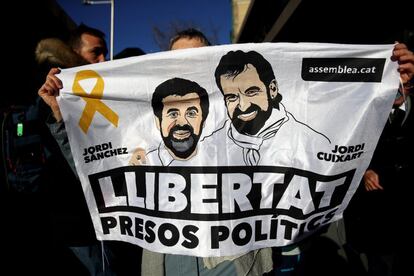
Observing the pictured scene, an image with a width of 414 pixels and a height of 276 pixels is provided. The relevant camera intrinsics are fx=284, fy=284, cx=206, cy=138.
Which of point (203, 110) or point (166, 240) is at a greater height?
point (203, 110)

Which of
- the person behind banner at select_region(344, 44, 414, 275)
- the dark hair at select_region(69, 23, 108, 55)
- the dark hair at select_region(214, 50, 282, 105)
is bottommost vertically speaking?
the person behind banner at select_region(344, 44, 414, 275)

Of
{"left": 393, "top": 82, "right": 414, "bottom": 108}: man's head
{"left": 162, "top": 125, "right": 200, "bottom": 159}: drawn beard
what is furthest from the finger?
{"left": 393, "top": 82, "right": 414, "bottom": 108}: man's head

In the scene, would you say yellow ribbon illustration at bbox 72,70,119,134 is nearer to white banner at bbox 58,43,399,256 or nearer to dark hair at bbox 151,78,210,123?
white banner at bbox 58,43,399,256

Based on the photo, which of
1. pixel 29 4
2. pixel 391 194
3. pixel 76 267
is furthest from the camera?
pixel 29 4

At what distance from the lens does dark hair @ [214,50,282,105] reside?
1.38 meters

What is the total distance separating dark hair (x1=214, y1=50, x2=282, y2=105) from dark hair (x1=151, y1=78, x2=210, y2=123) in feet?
0.45

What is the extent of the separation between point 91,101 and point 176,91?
45cm

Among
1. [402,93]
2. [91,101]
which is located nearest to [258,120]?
[402,93]

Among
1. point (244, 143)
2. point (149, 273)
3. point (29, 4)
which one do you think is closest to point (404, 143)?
point (244, 143)

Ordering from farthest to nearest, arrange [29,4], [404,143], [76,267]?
1. [29,4]
2. [76,267]
3. [404,143]

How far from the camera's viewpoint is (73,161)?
1460 millimetres

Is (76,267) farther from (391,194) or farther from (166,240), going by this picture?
(391,194)

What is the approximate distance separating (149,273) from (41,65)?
1402mm

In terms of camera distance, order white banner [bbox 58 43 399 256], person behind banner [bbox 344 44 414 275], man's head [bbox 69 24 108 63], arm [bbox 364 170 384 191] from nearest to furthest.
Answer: white banner [bbox 58 43 399 256] < person behind banner [bbox 344 44 414 275] < arm [bbox 364 170 384 191] < man's head [bbox 69 24 108 63]
